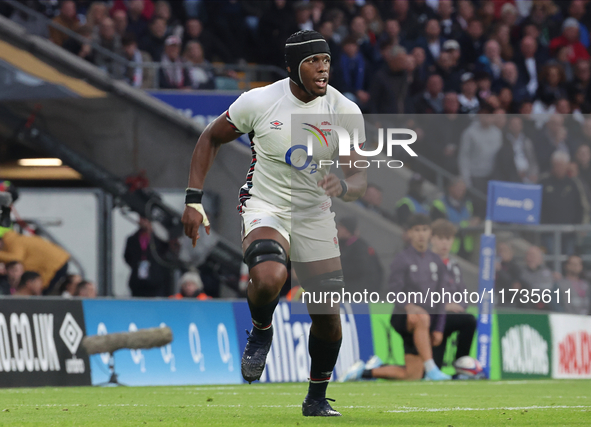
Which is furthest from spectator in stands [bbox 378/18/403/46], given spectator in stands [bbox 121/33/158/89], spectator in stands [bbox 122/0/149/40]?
spectator in stands [bbox 121/33/158/89]

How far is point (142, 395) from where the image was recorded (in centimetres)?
930

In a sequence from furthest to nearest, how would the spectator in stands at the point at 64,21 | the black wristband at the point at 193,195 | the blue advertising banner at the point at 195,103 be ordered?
the blue advertising banner at the point at 195,103 → the spectator in stands at the point at 64,21 → the black wristband at the point at 193,195

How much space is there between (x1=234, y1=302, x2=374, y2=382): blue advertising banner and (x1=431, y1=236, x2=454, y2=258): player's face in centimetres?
131

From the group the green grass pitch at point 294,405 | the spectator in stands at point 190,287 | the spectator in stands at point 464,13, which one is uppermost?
the spectator in stands at point 464,13

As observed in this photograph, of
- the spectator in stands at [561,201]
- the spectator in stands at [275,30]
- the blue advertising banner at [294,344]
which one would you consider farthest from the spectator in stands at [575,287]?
the spectator in stands at [275,30]

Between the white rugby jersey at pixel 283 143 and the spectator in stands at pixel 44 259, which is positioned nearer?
the white rugby jersey at pixel 283 143

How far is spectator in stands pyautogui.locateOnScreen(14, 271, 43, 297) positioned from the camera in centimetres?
1207

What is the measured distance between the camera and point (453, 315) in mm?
13031

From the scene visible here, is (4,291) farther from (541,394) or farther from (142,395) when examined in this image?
(541,394)

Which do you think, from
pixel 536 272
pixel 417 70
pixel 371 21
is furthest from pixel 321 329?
pixel 371 21

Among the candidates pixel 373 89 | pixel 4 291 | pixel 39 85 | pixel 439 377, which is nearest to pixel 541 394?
pixel 439 377

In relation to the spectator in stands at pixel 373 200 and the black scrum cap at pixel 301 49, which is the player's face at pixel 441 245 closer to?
the spectator in stands at pixel 373 200

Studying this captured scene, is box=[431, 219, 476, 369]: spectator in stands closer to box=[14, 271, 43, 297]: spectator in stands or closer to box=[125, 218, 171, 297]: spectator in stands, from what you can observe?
box=[125, 218, 171, 297]: spectator in stands

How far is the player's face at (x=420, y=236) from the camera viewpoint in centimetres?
1245
